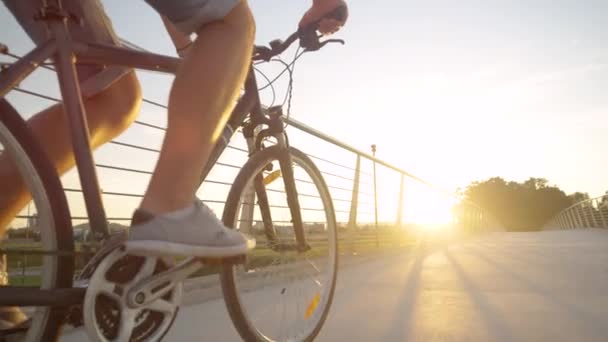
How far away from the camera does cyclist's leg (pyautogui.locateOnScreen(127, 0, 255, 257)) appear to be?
2.58ft

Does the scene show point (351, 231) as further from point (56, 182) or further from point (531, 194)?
point (531, 194)

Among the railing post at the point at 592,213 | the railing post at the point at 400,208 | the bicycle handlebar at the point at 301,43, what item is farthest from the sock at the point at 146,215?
the railing post at the point at 592,213

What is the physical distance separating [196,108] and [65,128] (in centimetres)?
45

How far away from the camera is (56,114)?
1.05 metres

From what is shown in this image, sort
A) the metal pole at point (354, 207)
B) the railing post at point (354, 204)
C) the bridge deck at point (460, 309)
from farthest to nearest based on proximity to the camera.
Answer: the railing post at point (354, 204) → the metal pole at point (354, 207) → the bridge deck at point (460, 309)

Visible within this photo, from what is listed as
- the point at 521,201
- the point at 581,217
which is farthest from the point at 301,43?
the point at 521,201

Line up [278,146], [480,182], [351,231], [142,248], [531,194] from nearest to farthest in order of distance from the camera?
[142,248]
[278,146]
[351,231]
[531,194]
[480,182]

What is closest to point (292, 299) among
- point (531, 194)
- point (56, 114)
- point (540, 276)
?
point (56, 114)

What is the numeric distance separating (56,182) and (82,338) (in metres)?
0.84

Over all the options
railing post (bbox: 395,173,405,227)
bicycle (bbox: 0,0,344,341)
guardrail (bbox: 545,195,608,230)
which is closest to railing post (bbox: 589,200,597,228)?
guardrail (bbox: 545,195,608,230)

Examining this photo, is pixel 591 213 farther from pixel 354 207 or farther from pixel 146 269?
pixel 146 269

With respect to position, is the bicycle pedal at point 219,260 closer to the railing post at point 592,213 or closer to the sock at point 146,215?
the sock at point 146,215

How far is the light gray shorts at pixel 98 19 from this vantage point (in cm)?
83

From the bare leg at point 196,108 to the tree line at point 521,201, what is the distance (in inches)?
2802
